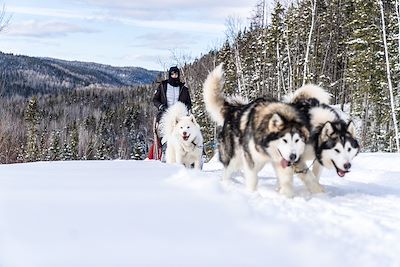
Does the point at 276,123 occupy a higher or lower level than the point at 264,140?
higher

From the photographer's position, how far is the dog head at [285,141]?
4.53 meters

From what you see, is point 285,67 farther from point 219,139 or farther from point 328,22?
point 219,139

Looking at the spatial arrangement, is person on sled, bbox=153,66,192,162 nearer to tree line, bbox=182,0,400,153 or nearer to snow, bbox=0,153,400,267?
snow, bbox=0,153,400,267

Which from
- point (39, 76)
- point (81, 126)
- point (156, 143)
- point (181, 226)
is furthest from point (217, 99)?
point (39, 76)

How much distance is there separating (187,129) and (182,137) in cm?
14

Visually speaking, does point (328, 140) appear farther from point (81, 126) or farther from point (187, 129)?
point (81, 126)

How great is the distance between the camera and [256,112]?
5.04 meters

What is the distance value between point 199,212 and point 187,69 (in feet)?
112

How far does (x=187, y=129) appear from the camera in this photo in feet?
23.7

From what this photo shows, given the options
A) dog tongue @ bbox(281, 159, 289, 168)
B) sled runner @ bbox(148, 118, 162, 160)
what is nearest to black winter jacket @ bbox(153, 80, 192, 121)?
sled runner @ bbox(148, 118, 162, 160)

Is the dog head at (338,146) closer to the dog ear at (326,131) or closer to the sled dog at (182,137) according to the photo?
the dog ear at (326,131)

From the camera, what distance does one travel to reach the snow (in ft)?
8.71

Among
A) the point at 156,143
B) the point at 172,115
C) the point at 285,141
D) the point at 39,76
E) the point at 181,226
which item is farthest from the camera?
the point at 39,76

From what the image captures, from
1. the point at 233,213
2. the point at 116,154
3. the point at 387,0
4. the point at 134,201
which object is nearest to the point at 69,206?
the point at 134,201
